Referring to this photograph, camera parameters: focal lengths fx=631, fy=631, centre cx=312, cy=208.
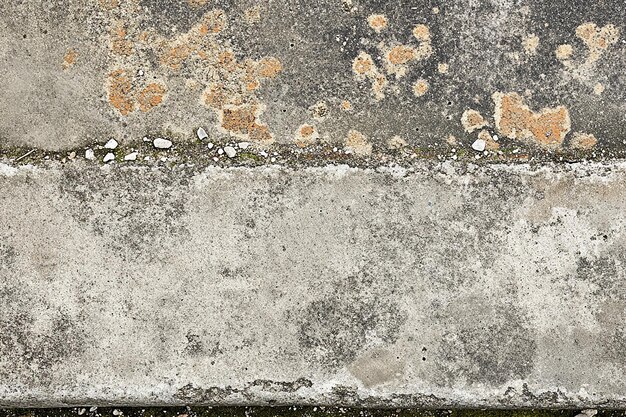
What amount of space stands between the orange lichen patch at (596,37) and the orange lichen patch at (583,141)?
1.00 ft

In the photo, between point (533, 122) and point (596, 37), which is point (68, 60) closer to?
point (533, 122)

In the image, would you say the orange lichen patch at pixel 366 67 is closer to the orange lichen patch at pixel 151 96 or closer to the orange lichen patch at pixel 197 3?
the orange lichen patch at pixel 197 3

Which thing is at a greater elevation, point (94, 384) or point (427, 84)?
point (427, 84)

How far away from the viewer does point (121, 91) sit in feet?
8.53

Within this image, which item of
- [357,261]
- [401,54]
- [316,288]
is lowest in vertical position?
[316,288]

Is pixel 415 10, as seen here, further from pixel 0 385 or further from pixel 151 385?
pixel 0 385

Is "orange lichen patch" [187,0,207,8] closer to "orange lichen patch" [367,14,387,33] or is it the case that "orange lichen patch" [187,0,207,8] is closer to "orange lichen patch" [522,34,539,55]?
"orange lichen patch" [367,14,387,33]

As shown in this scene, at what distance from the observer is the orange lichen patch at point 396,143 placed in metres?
2.60

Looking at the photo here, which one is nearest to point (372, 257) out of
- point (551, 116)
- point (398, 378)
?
point (398, 378)

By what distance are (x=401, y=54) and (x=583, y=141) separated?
826mm

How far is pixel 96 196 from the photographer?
2537mm

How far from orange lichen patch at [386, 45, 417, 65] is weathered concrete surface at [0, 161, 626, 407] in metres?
0.52

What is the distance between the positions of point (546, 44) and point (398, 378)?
148 cm

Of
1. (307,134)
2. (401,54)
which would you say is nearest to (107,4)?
(307,134)
